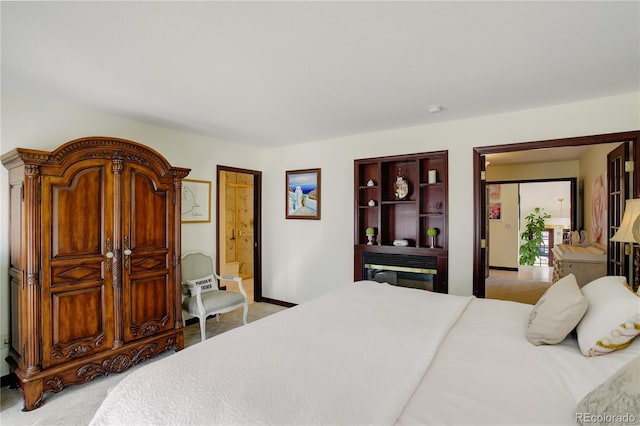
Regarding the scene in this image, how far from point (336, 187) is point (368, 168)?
0.51 meters

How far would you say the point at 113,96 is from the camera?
116 inches

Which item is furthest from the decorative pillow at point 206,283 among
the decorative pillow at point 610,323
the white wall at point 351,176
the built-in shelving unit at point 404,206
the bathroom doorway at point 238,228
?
the decorative pillow at point 610,323

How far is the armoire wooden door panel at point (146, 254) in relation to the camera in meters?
3.03

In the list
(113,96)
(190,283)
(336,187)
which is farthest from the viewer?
(336,187)

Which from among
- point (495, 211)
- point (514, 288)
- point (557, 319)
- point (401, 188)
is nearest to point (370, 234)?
point (401, 188)

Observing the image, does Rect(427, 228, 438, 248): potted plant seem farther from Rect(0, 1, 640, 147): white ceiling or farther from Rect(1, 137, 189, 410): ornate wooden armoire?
Rect(1, 137, 189, 410): ornate wooden armoire

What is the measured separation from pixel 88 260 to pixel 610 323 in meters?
3.47

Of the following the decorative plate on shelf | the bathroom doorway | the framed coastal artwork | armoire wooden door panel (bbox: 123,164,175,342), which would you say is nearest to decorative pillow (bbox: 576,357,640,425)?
armoire wooden door panel (bbox: 123,164,175,342)

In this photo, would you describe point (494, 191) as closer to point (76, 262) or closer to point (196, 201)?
point (196, 201)

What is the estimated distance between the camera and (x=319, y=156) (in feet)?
16.0

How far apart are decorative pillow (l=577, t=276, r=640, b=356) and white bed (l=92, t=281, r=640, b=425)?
6 cm

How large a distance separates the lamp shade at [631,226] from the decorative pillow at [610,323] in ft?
2.26

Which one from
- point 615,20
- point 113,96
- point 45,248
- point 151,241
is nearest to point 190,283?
point 151,241

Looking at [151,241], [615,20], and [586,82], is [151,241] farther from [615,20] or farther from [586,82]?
[586,82]
